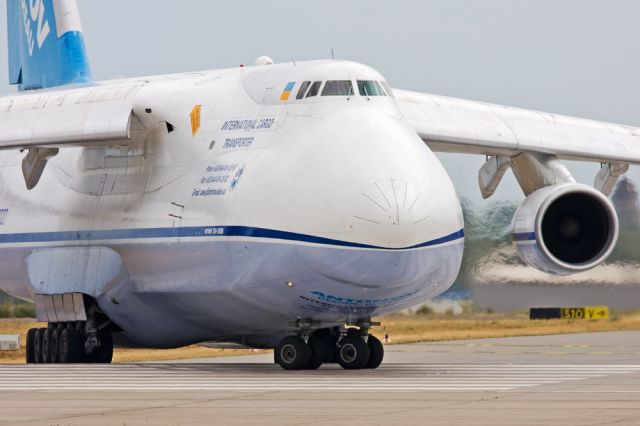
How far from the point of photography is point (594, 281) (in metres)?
30.8

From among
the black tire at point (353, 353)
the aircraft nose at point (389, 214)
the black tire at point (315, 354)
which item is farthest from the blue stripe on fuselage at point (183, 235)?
the black tire at point (353, 353)

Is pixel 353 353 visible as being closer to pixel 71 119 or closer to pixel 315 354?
pixel 315 354

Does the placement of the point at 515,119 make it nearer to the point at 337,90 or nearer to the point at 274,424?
the point at 337,90

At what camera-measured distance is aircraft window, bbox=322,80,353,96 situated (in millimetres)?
18781

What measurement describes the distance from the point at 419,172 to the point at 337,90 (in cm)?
185

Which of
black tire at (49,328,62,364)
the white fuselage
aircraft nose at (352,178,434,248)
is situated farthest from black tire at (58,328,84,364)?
aircraft nose at (352,178,434,248)

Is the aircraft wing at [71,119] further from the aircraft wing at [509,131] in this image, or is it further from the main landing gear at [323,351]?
the aircraft wing at [509,131]

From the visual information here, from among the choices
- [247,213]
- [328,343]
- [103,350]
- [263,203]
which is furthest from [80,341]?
[263,203]

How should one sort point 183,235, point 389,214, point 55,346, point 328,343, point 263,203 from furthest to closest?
1. point 55,346
2. point 183,235
3. point 328,343
4. point 263,203
5. point 389,214

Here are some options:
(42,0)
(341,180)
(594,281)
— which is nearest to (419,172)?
(341,180)

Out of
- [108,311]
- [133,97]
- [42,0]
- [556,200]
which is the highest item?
[42,0]

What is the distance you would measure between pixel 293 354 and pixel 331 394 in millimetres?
4452

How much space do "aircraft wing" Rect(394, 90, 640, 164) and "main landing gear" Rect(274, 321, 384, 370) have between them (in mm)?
3815

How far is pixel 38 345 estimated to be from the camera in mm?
22625
